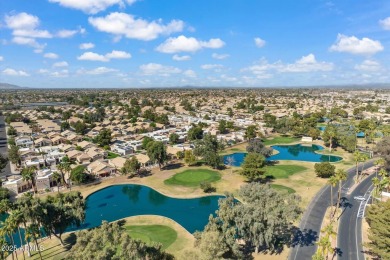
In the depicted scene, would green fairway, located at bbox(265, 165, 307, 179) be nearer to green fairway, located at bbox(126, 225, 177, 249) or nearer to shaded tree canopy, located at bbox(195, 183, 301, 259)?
shaded tree canopy, located at bbox(195, 183, 301, 259)

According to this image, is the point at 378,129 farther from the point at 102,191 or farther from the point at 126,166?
the point at 102,191

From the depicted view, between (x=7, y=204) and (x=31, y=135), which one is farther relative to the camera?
(x=31, y=135)

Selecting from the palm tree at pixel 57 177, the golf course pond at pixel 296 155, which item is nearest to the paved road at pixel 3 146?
the palm tree at pixel 57 177

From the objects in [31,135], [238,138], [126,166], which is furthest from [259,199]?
[31,135]

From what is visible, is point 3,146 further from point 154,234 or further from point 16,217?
point 154,234

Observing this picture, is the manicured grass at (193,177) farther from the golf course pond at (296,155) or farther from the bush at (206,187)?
the golf course pond at (296,155)

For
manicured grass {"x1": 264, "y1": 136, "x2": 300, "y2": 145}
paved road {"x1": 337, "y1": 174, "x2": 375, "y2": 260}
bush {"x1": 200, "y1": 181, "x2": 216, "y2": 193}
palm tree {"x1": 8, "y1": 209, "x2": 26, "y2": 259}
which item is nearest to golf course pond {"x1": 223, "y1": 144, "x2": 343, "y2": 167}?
manicured grass {"x1": 264, "y1": 136, "x2": 300, "y2": 145}
